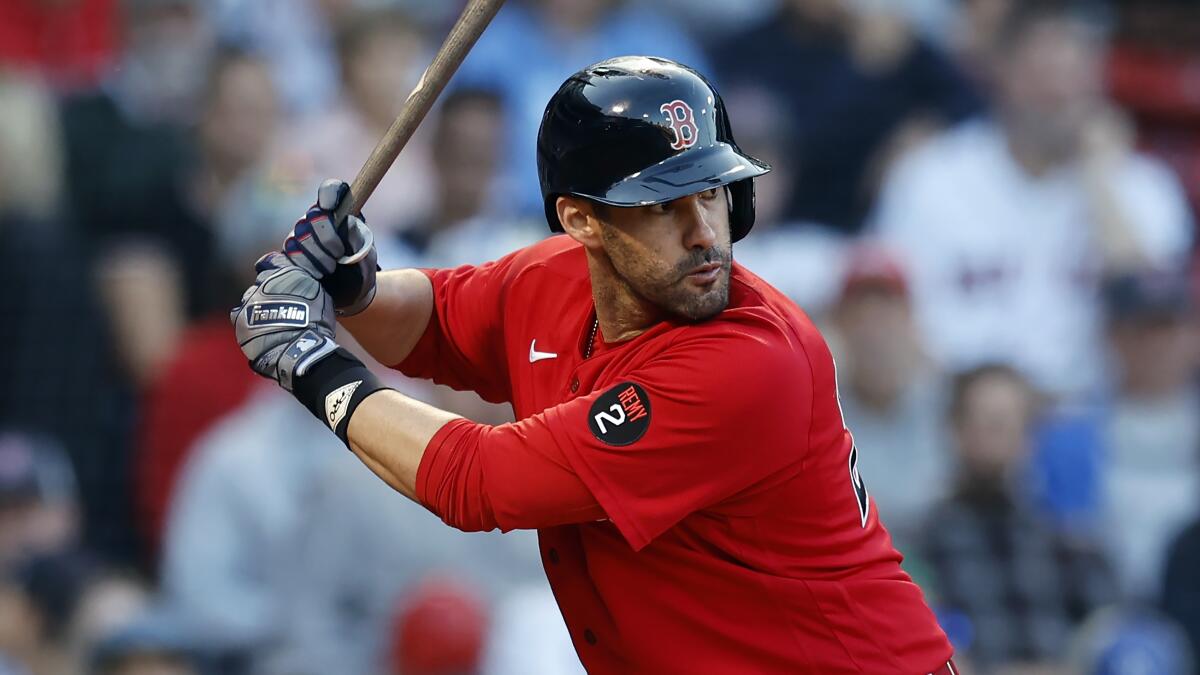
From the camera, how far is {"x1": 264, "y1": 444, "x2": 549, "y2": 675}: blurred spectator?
611 centimetres

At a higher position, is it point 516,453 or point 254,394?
point 516,453

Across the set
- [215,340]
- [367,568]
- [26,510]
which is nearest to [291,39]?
[215,340]

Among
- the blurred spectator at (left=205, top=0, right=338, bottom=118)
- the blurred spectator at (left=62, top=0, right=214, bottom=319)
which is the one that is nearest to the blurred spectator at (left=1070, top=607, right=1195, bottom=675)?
the blurred spectator at (left=62, top=0, right=214, bottom=319)

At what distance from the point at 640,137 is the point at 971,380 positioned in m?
3.45

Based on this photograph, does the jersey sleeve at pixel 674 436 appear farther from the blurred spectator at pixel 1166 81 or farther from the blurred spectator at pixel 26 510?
the blurred spectator at pixel 1166 81

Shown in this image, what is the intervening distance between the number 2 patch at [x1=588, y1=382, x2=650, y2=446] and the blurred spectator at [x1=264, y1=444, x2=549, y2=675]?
2.79 meters

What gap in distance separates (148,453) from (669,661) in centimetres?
396

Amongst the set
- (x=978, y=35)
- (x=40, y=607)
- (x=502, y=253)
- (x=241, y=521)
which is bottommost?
(x=40, y=607)

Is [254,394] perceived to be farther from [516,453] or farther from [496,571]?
[516,453]

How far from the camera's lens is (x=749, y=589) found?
3473 mm

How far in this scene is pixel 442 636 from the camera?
5.59 meters

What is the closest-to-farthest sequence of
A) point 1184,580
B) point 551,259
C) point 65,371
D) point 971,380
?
point 551,259 < point 1184,580 < point 971,380 < point 65,371

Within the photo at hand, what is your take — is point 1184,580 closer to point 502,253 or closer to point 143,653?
point 502,253

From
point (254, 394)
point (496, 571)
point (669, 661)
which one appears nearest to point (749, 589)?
Answer: point (669, 661)
